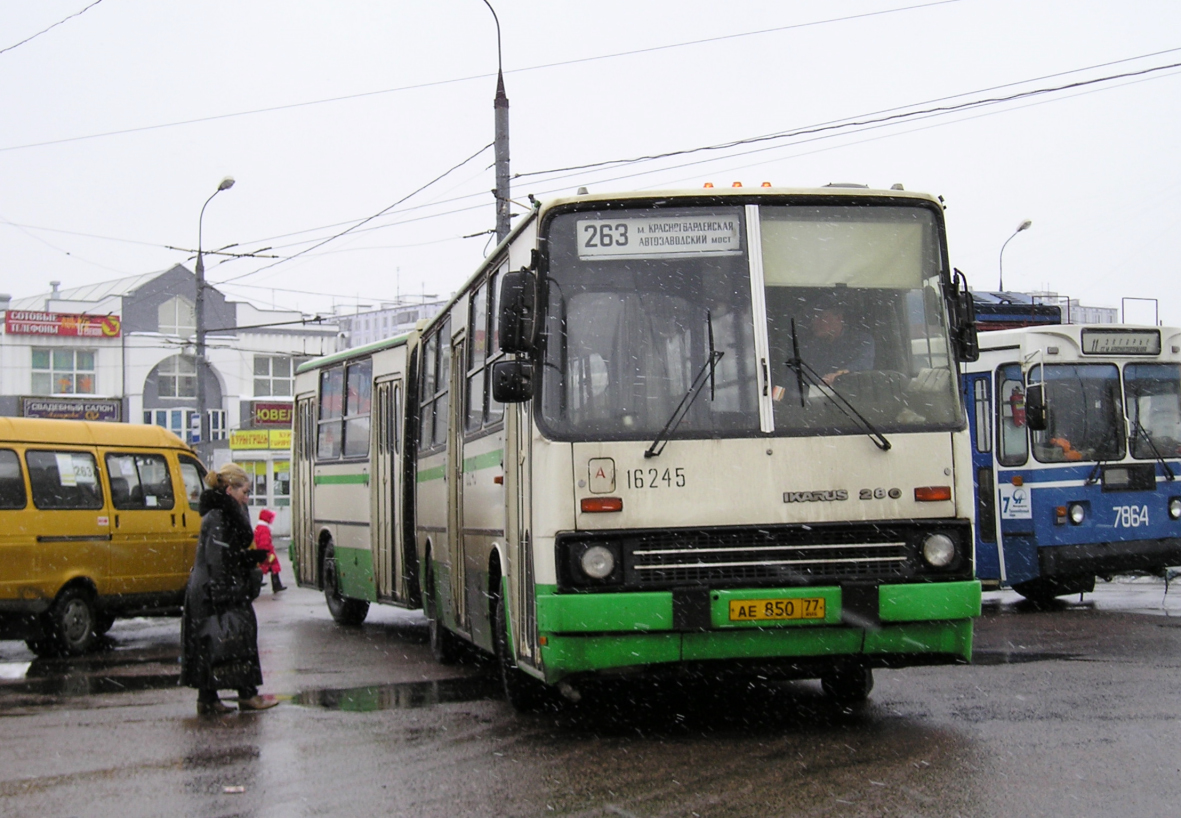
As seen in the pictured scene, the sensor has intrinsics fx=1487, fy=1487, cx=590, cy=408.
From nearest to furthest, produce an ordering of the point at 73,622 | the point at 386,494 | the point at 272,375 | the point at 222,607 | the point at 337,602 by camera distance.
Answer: the point at 222,607 < the point at 73,622 < the point at 386,494 < the point at 337,602 < the point at 272,375

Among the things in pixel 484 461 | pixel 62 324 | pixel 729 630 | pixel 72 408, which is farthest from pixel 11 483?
pixel 62 324

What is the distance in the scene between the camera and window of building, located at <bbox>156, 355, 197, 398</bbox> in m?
64.1

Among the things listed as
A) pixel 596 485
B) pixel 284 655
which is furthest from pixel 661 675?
pixel 284 655

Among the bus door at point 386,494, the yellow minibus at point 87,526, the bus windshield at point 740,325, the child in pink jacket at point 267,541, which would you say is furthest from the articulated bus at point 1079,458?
the child in pink jacket at point 267,541

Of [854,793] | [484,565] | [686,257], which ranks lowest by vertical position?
[854,793]

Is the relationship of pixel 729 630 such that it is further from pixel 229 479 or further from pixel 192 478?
pixel 192 478

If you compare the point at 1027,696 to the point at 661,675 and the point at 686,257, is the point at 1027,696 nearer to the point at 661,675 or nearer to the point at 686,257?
the point at 661,675

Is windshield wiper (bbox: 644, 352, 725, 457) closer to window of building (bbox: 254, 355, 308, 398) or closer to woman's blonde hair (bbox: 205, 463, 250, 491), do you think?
woman's blonde hair (bbox: 205, 463, 250, 491)

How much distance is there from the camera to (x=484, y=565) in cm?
997

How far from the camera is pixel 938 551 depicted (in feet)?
26.3

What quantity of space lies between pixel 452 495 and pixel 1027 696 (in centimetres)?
445

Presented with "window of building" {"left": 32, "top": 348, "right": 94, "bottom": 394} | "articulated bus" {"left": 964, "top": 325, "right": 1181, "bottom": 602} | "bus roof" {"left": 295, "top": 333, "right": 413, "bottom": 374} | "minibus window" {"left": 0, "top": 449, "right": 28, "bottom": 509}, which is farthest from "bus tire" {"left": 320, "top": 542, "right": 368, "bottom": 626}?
"window of building" {"left": 32, "top": 348, "right": 94, "bottom": 394}

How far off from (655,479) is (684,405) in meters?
0.44

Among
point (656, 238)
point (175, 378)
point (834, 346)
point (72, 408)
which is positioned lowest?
point (834, 346)
